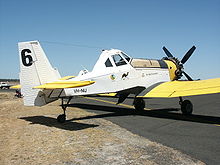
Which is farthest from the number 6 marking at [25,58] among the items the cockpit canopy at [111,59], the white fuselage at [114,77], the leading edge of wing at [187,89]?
the leading edge of wing at [187,89]

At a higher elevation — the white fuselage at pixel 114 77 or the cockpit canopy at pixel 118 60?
the cockpit canopy at pixel 118 60

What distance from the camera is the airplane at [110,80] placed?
380 inches

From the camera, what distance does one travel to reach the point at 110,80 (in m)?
11.3

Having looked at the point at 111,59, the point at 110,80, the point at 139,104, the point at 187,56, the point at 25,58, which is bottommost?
the point at 139,104

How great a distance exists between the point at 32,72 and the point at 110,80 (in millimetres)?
3919

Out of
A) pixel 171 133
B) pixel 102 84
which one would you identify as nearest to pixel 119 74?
pixel 102 84

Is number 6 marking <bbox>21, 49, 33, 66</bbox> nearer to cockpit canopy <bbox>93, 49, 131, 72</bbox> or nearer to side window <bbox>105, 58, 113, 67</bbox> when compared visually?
cockpit canopy <bbox>93, 49, 131, 72</bbox>

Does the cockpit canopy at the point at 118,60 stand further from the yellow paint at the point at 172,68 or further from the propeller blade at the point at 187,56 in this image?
the propeller blade at the point at 187,56

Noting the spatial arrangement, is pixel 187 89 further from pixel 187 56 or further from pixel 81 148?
pixel 187 56

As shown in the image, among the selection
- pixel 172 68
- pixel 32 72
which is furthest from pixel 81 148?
pixel 172 68

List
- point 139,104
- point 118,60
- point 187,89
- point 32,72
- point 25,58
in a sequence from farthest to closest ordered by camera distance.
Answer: point 139,104 → point 118,60 → point 187,89 → point 25,58 → point 32,72

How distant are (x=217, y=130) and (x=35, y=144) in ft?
21.8

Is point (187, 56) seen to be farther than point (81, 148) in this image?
Yes

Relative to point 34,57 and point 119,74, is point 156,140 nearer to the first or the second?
point 119,74
